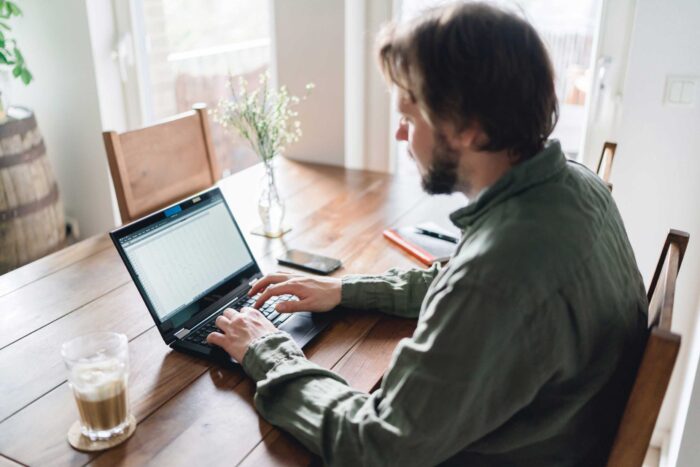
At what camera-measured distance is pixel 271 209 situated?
1.64m

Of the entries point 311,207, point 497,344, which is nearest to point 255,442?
point 497,344

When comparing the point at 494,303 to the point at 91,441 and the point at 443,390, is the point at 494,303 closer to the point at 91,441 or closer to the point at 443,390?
the point at 443,390

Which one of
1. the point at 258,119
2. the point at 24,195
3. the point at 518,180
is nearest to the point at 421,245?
the point at 258,119

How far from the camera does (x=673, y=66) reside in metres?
1.75

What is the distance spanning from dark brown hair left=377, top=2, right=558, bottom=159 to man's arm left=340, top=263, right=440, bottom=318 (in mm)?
417

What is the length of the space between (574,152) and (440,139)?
1446 mm

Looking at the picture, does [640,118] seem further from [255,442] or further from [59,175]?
[59,175]

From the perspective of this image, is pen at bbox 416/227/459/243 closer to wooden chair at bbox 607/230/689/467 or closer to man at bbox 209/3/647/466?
man at bbox 209/3/647/466

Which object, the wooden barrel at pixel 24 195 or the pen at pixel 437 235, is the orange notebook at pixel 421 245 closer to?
the pen at pixel 437 235

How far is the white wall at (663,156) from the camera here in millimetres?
1717

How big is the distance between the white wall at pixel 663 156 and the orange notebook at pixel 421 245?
2.30ft

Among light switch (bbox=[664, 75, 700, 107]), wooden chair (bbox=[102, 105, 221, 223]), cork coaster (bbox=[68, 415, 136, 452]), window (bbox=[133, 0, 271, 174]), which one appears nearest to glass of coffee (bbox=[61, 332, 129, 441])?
cork coaster (bbox=[68, 415, 136, 452])

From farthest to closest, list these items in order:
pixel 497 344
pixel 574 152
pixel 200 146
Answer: pixel 574 152, pixel 200 146, pixel 497 344

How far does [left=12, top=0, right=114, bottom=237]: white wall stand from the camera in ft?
8.39
